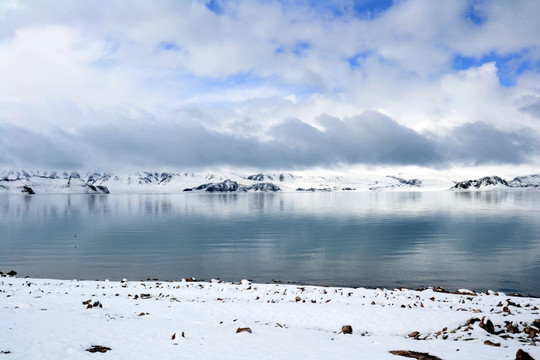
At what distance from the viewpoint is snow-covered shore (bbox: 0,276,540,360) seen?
14.7 meters

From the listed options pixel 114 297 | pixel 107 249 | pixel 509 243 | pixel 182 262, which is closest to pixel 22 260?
pixel 107 249

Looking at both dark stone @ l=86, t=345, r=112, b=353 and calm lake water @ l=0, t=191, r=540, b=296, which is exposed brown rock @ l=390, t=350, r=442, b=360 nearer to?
dark stone @ l=86, t=345, r=112, b=353

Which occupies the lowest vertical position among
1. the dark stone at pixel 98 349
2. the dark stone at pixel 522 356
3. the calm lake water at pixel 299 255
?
the calm lake water at pixel 299 255

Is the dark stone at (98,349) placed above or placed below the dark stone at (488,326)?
above

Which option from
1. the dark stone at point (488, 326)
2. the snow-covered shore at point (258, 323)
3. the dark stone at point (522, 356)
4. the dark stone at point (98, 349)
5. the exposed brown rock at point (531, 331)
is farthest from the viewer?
the dark stone at point (488, 326)

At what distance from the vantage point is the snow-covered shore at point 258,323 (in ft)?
48.3

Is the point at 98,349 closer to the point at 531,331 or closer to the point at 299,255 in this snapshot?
the point at 531,331

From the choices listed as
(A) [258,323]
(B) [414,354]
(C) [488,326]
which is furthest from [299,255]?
(B) [414,354]

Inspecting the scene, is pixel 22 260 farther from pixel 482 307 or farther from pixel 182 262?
pixel 482 307

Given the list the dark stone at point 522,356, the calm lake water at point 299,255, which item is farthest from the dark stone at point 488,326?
the calm lake water at point 299,255

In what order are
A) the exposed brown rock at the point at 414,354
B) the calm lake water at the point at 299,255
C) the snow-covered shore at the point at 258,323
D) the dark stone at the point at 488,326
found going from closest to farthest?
1. the exposed brown rock at the point at 414,354
2. the snow-covered shore at the point at 258,323
3. the dark stone at the point at 488,326
4. the calm lake water at the point at 299,255

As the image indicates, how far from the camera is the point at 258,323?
753 inches

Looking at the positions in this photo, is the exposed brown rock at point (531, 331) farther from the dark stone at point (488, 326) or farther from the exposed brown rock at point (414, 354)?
the exposed brown rock at point (414, 354)

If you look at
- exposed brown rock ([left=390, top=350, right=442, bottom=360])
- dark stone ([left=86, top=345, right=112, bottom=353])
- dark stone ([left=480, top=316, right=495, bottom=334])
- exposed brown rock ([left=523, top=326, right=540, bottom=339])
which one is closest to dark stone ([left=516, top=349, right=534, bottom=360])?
exposed brown rock ([left=390, top=350, right=442, bottom=360])
